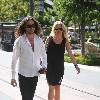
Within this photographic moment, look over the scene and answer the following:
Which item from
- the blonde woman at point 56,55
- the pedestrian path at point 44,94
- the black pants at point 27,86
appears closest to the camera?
the black pants at point 27,86

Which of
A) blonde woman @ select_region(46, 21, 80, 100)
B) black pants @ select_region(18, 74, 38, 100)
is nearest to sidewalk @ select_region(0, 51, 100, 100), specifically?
blonde woman @ select_region(46, 21, 80, 100)

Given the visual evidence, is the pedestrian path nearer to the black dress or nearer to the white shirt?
the black dress

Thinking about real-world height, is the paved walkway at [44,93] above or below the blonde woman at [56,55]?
below

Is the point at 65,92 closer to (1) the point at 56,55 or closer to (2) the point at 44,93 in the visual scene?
(2) the point at 44,93

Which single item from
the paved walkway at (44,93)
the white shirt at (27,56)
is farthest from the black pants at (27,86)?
the paved walkway at (44,93)

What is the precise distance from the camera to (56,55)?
834 centimetres

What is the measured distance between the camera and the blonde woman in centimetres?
834

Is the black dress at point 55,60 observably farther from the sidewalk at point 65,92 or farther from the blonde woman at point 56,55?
the sidewalk at point 65,92

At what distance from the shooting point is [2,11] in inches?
1925

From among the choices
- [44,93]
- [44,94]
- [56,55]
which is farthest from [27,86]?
[44,93]

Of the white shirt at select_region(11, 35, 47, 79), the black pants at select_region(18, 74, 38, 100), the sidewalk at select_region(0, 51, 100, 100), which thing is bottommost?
the sidewalk at select_region(0, 51, 100, 100)

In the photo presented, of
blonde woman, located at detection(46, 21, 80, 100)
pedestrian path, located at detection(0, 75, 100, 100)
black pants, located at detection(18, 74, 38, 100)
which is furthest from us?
pedestrian path, located at detection(0, 75, 100, 100)

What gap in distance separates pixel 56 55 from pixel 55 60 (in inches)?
3.8

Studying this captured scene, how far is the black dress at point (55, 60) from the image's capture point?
8.34m
